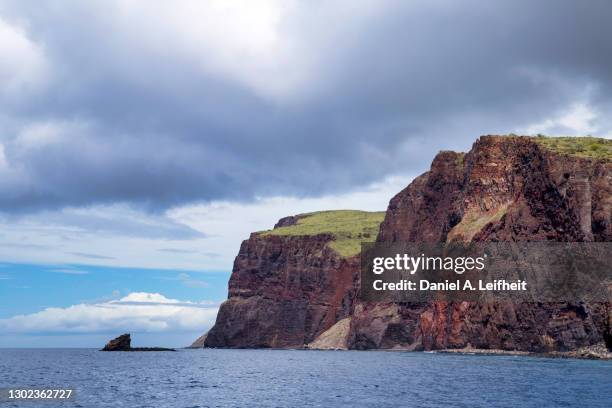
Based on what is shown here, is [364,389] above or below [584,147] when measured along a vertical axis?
below

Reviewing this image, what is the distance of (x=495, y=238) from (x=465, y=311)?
19.7 m

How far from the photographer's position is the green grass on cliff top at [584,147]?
586 feet

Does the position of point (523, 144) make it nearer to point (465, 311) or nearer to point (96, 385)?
point (465, 311)

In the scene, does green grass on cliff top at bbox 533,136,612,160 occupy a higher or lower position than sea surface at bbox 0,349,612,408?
higher

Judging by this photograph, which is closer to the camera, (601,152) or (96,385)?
(96,385)

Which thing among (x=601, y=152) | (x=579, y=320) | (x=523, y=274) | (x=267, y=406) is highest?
(x=601, y=152)

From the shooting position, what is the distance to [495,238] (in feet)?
611

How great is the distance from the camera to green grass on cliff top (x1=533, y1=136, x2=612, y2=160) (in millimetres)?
178700

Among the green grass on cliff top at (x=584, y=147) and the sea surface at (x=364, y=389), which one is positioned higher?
the green grass on cliff top at (x=584, y=147)

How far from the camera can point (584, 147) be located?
620 feet

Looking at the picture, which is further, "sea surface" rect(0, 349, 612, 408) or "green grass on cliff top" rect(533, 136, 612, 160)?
"green grass on cliff top" rect(533, 136, 612, 160)

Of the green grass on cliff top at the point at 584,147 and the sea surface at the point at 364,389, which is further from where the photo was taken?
the green grass on cliff top at the point at 584,147

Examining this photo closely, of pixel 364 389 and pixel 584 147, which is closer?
pixel 364 389

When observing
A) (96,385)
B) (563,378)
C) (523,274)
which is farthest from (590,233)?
(96,385)
